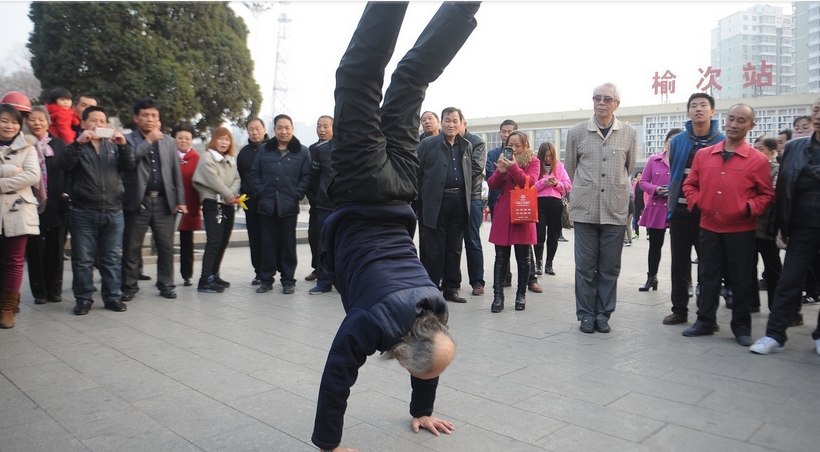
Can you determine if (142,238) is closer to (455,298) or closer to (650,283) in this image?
(455,298)

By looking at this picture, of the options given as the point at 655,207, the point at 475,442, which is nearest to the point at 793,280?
the point at 655,207

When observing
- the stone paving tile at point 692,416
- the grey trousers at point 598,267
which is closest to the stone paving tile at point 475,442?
the stone paving tile at point 692,416

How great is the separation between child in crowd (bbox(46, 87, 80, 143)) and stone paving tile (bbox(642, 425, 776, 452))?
7.21 meters

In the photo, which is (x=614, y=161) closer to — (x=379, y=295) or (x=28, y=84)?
(x=379, y=295)

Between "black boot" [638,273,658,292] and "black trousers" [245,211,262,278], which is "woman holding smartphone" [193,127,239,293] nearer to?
"black trousers" [245,211,262,278]

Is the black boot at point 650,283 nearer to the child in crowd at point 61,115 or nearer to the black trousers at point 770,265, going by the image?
the black trousers at point 770,265

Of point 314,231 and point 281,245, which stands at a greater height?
point 314,231

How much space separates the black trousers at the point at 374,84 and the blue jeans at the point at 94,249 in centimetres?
407

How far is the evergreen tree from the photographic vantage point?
512 inches

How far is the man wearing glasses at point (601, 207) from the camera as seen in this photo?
5289mm

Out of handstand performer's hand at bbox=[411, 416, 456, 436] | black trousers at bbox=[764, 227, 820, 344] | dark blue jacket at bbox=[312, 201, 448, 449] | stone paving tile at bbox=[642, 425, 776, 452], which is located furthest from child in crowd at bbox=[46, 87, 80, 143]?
black trousers at bbox=[764, 227, 820, 344]

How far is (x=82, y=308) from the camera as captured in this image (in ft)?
19.6

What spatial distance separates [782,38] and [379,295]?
5169 centimetres

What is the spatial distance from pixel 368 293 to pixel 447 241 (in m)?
4.31
